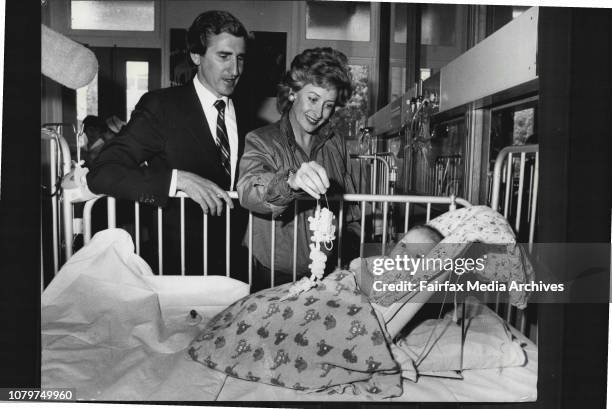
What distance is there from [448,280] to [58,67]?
3.69 feet

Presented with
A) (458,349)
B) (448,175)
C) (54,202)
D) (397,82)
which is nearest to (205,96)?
(54,202)

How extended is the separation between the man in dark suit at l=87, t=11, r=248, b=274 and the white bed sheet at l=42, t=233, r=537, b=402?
0.19m

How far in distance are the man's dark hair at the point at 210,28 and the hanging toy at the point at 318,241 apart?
547mm

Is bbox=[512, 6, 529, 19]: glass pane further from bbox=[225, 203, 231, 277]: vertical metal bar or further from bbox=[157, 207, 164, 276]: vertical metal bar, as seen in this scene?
bbox=[157, 207, 164, 276]: vertical metal bar

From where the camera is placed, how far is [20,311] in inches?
43.2

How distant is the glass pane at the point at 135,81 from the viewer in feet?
4.45

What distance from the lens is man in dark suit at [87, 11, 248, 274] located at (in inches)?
55.7

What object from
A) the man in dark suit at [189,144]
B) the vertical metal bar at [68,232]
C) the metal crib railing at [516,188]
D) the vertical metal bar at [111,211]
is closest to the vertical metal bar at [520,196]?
the metal crib railing at [516,188]

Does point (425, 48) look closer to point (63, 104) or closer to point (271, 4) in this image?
point (271, 4)

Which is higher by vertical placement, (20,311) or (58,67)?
(58,67)

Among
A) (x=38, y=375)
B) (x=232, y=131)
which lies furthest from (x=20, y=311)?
(x=232, y=131)

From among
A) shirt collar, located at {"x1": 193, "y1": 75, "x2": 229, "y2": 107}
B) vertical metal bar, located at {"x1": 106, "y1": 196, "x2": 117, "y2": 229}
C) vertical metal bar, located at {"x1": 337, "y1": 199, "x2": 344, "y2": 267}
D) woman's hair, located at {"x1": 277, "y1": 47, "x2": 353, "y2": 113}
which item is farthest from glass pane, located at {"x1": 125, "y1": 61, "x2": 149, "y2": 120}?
vertical metal bar, located at {"x1": 337, "y1": 199, "x2": 344, "y2": 267}

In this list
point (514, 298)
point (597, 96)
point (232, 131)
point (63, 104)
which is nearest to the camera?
point (597, 96)

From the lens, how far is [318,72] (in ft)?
4.50
